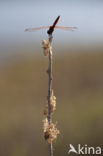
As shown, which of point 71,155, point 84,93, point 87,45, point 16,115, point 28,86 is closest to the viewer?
point 71,155

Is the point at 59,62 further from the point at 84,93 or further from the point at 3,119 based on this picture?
the point at 3,119

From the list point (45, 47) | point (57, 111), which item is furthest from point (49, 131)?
point (57, 111)

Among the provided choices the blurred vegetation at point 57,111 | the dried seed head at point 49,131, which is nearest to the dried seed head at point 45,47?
the dried seed head at point 49,131

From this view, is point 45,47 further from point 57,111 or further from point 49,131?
point 57,111

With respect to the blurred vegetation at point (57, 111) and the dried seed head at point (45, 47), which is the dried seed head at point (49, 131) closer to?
the dried seed head at point (45, 47)

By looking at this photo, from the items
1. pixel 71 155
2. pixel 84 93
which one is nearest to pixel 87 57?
pixel 84 93

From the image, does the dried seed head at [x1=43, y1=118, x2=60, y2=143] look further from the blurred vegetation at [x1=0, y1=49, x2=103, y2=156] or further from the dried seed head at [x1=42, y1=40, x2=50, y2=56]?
the blurred vegetation at [x1=0, y1=49, x2=103, y2=156]

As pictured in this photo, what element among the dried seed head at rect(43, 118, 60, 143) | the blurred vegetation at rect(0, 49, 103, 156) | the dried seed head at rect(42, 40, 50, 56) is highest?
the dried seed head at rect(42, 40, 50, 56)

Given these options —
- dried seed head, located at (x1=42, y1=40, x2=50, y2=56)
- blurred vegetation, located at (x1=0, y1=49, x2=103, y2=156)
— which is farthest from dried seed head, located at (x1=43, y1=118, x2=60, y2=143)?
blurred vegetation, located at (x1=0, y1=49, x2=103, y2=156)
